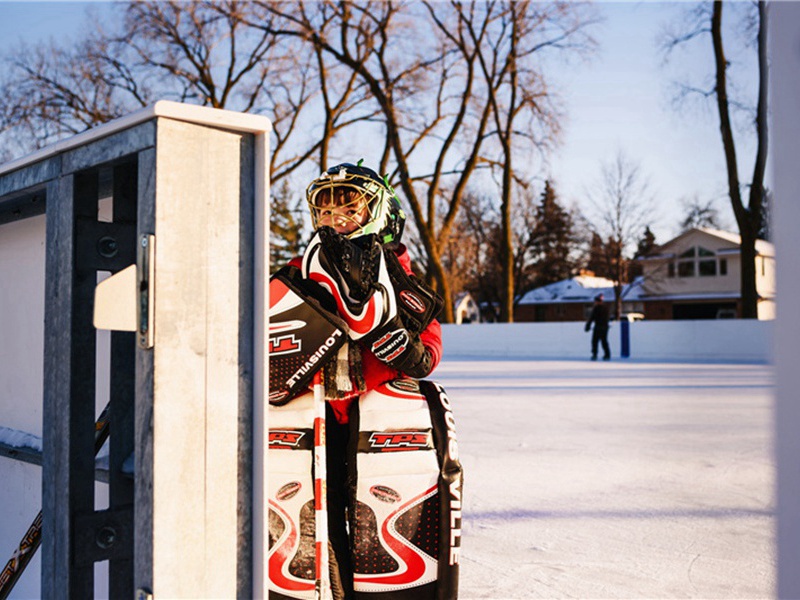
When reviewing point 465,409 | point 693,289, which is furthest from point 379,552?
point 693,289

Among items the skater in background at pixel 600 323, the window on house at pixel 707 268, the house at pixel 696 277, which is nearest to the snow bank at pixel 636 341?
the skater in background at pixel 600 323

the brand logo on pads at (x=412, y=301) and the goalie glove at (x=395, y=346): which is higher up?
the brand logo on pads at (x=412, y=301)

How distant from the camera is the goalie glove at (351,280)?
1.61m

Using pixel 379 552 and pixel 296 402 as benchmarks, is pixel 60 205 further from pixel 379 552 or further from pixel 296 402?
pixel 379 552

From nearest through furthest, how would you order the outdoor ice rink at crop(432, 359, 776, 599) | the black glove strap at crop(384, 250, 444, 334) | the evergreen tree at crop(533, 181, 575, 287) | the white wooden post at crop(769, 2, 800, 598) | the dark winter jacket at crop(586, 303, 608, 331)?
the white wooden post at crop(769, 2, 800, 598), the black glove strap at crop(384, 250, 444, 334), the outdoor ice rink at crop(432, 359, 776, 599), the dark winter jacket at crop(586, 303, 608, 331), the evergreen tree at crop(533, 181, 575, 287)

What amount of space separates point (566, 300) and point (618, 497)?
1758 inches

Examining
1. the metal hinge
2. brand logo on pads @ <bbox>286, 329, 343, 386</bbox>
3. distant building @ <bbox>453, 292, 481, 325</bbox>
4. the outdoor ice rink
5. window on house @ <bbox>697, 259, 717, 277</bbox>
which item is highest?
window on house @ <bbox>697, 259, 717, 277</bbox>

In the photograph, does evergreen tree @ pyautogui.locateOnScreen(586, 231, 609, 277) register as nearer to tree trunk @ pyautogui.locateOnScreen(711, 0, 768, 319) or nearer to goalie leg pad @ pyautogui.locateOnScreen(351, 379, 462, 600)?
tree trunk @ pyautogui.locateOnScreen(711, 0, 768, 319)

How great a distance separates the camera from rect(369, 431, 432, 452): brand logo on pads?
66.3 inches

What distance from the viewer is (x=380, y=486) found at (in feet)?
5.48

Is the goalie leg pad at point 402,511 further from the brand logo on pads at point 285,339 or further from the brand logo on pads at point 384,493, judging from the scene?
the brand logo on pads at point 285,339

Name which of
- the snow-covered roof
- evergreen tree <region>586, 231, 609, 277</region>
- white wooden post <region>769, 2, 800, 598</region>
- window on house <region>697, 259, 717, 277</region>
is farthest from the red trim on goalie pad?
window on house <region>697, 259, 717, 277</region>

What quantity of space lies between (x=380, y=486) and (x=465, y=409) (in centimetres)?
497

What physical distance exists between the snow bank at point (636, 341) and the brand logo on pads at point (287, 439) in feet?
43.4
